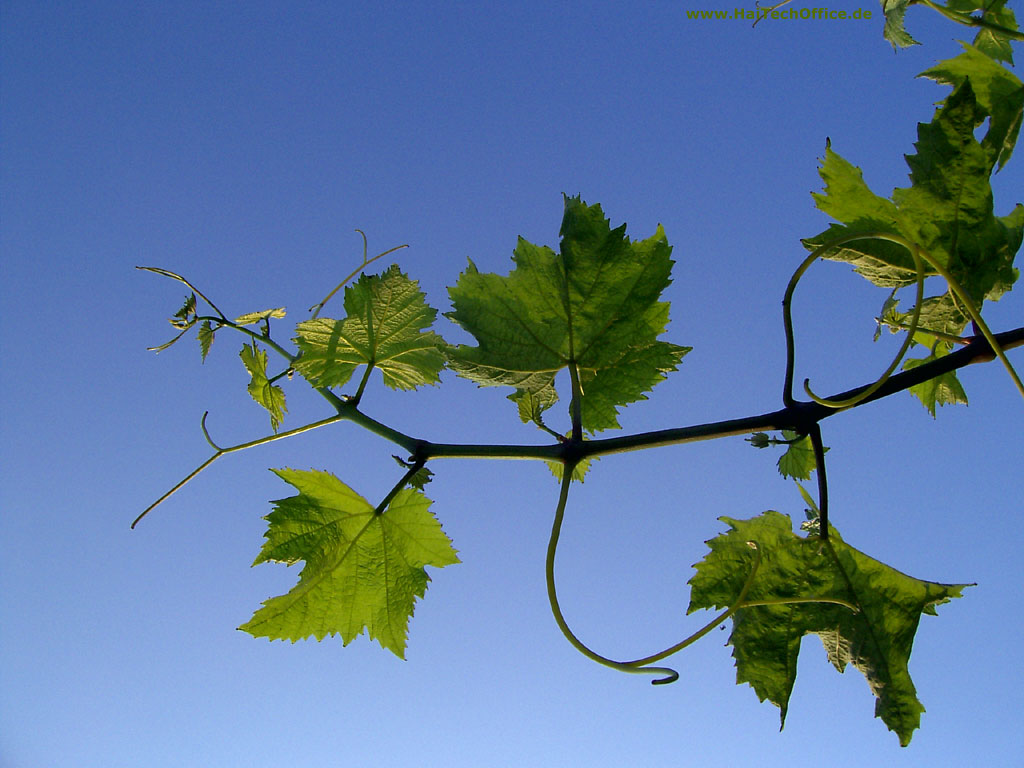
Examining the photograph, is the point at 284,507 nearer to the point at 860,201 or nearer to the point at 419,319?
the point at 419,319

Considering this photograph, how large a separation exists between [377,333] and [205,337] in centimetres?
31

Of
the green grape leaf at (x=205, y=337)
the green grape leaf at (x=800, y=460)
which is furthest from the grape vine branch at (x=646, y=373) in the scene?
the green grape leaf at (x=800, y=460)

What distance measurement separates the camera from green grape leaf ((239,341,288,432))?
42.4 inches

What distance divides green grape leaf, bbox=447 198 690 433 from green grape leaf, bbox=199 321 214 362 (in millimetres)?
438

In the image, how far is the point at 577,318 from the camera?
91 cm

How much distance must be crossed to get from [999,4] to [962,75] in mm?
142

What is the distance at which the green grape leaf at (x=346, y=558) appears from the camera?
96cm

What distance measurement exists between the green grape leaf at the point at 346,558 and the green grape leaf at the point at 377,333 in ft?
0.57

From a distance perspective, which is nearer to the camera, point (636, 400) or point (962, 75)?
point (636, 400)

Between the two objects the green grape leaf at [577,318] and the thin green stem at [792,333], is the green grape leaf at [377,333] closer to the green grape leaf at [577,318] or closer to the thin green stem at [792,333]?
the green grape leaf at [577,318]

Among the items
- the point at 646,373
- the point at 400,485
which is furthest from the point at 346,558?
the point at 646,373

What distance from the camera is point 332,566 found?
0.99 m

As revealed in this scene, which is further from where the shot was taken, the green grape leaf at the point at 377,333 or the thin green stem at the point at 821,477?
the green grape leaf at the point at 377,333

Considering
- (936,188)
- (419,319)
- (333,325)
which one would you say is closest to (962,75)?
(936,188)
